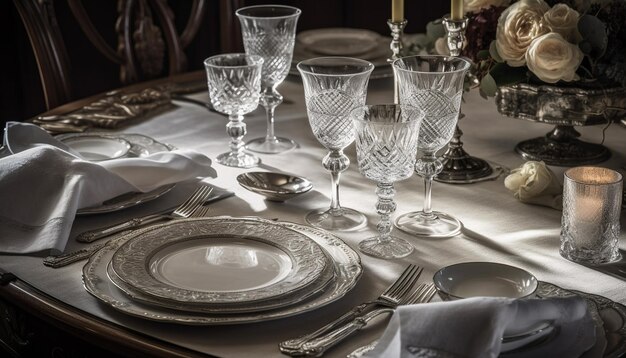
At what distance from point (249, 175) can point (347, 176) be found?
0.57ft

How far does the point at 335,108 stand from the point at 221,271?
29cm

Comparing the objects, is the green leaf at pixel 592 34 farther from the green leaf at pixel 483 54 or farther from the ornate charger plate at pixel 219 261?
the ornate charger plate at pixel 219 261

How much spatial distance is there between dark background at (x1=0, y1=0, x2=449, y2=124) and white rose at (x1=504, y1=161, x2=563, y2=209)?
1806 mm

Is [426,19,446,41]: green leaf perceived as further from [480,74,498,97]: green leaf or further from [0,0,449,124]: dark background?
[0,0,449,124]: dark background

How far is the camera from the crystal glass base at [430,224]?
1.37m

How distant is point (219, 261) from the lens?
1.25 meters

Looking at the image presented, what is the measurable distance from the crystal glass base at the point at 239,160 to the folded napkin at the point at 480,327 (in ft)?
2.37

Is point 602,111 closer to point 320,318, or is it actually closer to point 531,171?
point 531,171

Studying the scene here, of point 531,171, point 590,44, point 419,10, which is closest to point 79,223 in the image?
point 531,171

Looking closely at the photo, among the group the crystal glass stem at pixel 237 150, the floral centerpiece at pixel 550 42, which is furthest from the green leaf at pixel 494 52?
the crystal glass stem at pixel 237 150

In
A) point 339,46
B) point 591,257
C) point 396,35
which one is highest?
point 396,35

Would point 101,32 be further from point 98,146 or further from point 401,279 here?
point 401,279

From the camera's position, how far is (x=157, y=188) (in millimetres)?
1511

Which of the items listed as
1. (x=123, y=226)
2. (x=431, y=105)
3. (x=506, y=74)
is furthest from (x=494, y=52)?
(x=123, y=226)
